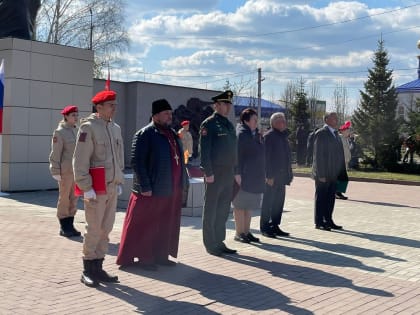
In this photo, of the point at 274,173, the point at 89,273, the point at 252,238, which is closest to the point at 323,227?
the point at 274,173

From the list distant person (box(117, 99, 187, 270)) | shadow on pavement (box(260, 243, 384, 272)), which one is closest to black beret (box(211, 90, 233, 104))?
distant person (box(117, 99, 187, 270))

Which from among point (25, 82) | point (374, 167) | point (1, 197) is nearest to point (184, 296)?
point (1, 197)

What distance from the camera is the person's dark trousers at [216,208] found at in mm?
7672

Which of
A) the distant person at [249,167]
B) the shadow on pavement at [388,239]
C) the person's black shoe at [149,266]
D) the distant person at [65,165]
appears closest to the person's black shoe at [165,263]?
the person's black shoe at [149,266]

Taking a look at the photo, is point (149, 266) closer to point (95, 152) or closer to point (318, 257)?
point (95, 152)

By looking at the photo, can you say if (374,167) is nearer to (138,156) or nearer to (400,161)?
(400,161)

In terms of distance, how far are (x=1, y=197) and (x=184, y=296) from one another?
908 cm

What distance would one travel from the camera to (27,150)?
14.5 m

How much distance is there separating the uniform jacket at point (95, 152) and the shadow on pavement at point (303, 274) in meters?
2.10

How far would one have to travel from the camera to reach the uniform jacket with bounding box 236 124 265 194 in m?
8.30

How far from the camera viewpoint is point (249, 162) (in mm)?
8344

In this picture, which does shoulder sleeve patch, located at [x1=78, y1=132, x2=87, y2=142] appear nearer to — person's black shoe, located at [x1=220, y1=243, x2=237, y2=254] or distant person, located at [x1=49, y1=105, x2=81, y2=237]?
person's black shoe, located at [x1=220, y1=243, x2=237, y2=254]

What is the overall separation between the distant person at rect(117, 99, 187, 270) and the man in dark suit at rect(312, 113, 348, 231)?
361 cm

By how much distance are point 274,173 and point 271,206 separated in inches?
20.3
